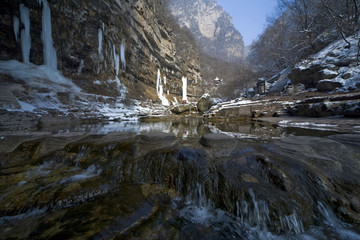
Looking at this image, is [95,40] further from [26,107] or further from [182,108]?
[182,108]

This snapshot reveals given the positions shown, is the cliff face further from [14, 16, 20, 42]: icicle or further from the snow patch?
the snow patch

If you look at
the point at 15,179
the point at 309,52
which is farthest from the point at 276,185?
the point at 309,52

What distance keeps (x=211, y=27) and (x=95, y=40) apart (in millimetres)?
93366

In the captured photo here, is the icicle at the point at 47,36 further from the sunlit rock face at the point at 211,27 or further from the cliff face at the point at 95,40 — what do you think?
the sunlit rock face at the point at 211,27

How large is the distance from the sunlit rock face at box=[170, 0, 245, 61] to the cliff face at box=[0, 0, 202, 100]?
63.3 metres

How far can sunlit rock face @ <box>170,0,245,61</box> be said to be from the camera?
3023 inches

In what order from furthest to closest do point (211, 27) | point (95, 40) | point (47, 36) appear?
1. point (211, 27)
2. point (95, 40)
3. point (47, 36)

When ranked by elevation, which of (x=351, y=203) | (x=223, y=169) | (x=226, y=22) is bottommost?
(x=351, y=203)

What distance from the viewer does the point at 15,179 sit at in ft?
6.39

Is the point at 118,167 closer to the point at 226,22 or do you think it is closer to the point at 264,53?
the point at 264,53

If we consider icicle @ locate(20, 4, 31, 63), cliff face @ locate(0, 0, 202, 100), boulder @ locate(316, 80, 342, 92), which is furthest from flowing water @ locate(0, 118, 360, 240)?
icicle @ locate(20, 4, 31, 63)

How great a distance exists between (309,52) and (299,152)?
1875 cm

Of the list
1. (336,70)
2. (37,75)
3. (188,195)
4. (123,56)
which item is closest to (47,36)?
(37,75)

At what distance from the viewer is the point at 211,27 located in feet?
285
